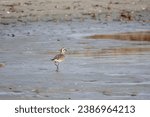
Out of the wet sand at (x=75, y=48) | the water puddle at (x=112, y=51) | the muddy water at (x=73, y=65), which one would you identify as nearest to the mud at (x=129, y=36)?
the wet sand at (x=75, y=48)

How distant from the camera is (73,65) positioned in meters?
16.9

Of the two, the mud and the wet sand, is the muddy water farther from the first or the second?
the mud

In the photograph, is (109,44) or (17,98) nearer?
(17,98)

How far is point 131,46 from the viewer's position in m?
20.1

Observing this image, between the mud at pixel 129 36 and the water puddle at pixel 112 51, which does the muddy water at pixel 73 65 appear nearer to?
the water puddle at pixel 112 51

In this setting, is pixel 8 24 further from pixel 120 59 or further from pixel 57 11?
pixel 120 59

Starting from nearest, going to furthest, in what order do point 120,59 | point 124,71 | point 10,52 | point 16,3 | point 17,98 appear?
point 17,98
point 124,71
point 120,59
point 10,52
point 16,3

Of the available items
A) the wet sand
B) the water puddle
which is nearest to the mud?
the wet sand

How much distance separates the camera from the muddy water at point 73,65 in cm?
1394

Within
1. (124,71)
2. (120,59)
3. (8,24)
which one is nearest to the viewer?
(124,71)

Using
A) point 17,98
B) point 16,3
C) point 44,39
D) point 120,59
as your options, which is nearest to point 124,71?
point 120,59

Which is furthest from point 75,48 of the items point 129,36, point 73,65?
point 73,65

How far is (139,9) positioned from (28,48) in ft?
35.6

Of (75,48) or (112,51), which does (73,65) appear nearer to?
(112,51)
